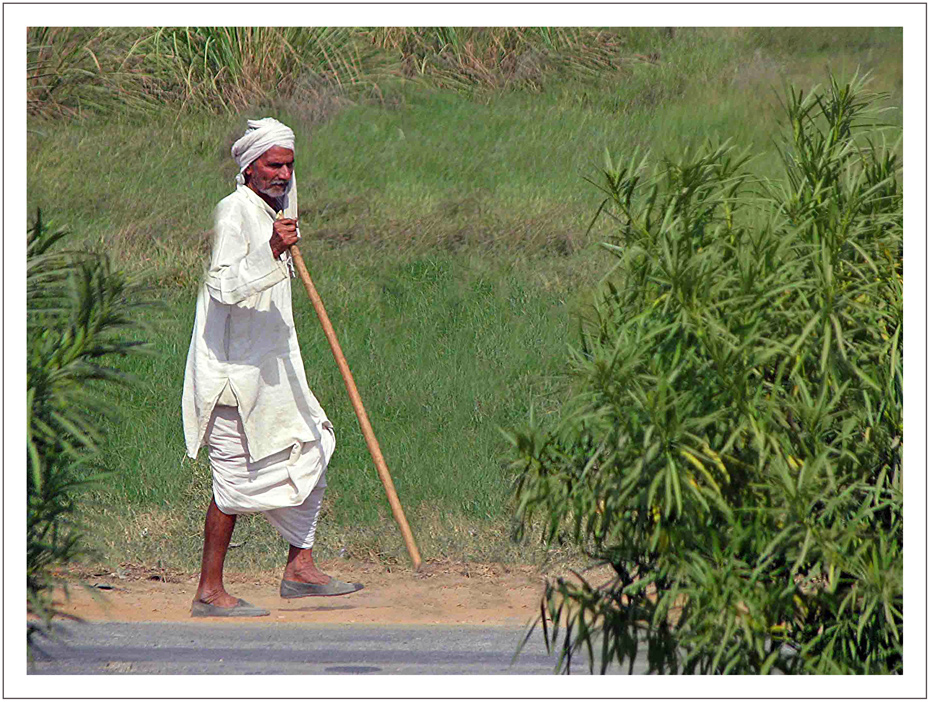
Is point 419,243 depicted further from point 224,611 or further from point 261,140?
point 224,611

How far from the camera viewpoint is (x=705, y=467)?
3568 mm

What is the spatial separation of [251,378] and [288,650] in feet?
3.74

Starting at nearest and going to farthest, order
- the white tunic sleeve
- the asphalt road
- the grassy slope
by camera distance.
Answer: the asphalt road → the white tunic sleeve → the grassy slope

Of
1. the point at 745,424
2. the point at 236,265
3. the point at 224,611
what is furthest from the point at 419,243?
the point at 745,424

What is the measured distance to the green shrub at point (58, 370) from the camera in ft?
11.9

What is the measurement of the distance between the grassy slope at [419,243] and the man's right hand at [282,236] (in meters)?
1.27

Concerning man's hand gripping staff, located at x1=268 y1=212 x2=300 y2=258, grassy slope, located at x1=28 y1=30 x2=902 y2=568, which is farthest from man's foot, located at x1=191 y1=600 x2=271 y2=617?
man's hand gripping staff, located at x1=268 y1=212 x2=300 y2=258

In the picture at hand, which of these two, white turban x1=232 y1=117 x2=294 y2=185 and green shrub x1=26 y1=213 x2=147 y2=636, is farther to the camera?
white turban x1=232 y1=117 x2=294 y2=185

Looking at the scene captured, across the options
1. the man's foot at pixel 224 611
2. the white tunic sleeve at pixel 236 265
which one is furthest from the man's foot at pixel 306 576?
the white tunic sleeve at pixel 236 265

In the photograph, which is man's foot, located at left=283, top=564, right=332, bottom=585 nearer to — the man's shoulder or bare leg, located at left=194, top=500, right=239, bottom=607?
bare leg, located at left=194, top=500, right=239, bottom=607

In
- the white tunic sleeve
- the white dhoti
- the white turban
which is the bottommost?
the white dhoti

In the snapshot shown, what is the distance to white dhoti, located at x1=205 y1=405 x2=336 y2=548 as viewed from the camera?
19.3ft

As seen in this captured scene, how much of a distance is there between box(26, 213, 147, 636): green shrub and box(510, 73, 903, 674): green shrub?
3.78 feet

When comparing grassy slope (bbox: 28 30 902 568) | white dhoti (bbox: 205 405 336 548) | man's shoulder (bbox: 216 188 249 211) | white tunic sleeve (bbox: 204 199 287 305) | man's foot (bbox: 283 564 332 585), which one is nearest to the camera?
white tunic sleeve (bbox: 204 199 287 305)
